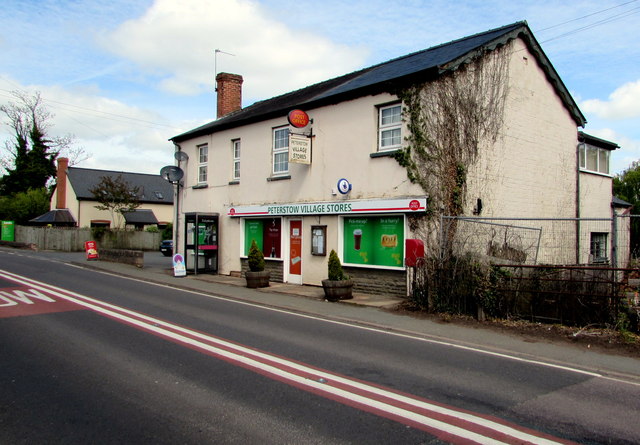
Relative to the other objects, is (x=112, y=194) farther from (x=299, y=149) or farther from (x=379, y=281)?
(x=379, y=281)

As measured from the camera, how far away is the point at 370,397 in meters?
5.38

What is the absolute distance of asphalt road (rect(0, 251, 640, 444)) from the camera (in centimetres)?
444

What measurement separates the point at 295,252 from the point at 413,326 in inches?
307

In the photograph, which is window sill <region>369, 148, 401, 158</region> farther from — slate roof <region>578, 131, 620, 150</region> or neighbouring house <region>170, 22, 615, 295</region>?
slate roof <region>578, 131, 620, 150</region>

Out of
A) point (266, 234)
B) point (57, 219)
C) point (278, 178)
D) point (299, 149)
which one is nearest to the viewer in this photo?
point (299, 149)

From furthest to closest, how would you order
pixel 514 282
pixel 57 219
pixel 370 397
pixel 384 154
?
pixel 57 219 < pixel 384 154 < pixel 514 282 < pixel 370 397

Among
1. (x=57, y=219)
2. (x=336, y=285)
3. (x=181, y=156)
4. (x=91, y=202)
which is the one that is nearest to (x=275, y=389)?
(x=336, y=285)

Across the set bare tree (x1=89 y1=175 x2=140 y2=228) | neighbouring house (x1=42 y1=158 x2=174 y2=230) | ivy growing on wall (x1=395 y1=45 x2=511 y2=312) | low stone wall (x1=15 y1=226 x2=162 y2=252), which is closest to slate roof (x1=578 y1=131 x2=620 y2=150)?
ivy growing on wall (x1=395 y1=45 x2=511 y2=312)

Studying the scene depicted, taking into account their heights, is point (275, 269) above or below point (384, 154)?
below

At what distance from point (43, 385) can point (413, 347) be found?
5318 millimetres

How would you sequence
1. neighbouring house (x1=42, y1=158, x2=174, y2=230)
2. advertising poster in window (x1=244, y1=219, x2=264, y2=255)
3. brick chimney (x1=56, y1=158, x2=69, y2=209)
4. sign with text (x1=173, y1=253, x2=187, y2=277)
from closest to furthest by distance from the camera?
advertising poster in window (x1=244, y1=219, x2=264, y2=255) → sign with text (x1=173, y1=253, x2=187, y2=277) → neighbouring house (x1=42, y1=158, x2=174, y2=230) → brick chimney (x1=56, y1=158, x2=69, y2=209)

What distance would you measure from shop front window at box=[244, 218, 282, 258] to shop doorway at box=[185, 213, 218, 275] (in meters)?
1.76

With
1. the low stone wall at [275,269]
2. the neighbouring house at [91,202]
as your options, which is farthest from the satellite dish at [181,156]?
the neighbouring house at [91,202]

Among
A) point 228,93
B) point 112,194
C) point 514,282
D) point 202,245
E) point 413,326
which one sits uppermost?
point 228,93
